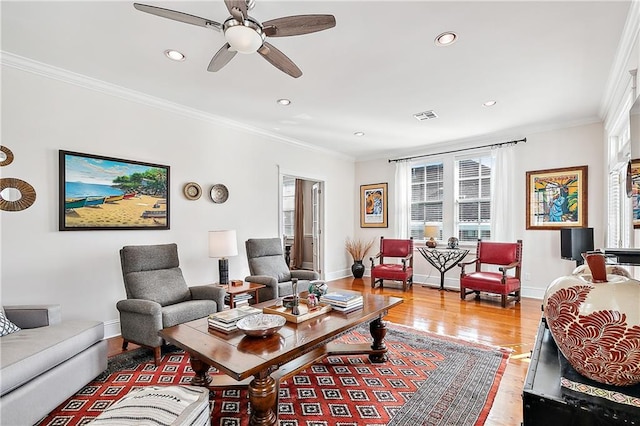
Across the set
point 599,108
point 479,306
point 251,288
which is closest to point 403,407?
point 251,288

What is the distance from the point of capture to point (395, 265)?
568 centimetres

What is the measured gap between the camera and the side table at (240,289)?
11.1 feet

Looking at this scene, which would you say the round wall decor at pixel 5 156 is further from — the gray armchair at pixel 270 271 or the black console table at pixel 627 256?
the black console table at pixel 627 256

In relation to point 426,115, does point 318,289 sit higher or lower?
lower

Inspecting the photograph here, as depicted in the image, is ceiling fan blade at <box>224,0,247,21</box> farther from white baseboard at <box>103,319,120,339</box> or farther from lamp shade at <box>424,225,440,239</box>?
lamp shade at <box>424,225,440,239</box>

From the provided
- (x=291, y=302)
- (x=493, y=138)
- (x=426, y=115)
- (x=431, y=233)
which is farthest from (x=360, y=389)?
(x=493, y=138)

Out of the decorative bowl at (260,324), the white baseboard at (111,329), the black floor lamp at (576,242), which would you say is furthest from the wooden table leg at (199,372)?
the black floor lamp at (576,242)

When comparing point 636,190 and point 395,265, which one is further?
point 395,265

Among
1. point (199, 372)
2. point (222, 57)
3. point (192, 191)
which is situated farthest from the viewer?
point (192, 191)

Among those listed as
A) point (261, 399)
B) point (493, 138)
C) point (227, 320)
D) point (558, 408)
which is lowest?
point (261, 399)

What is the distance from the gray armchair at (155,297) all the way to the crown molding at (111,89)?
5.58 ft

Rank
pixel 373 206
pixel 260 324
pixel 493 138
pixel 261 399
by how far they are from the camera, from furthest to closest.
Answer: pixel 373 206 < pixel 493 138 < pixel 260 324 < pixel 261 399

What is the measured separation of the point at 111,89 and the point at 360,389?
3753 mm

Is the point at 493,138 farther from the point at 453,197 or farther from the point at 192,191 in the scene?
the point at 192,191
